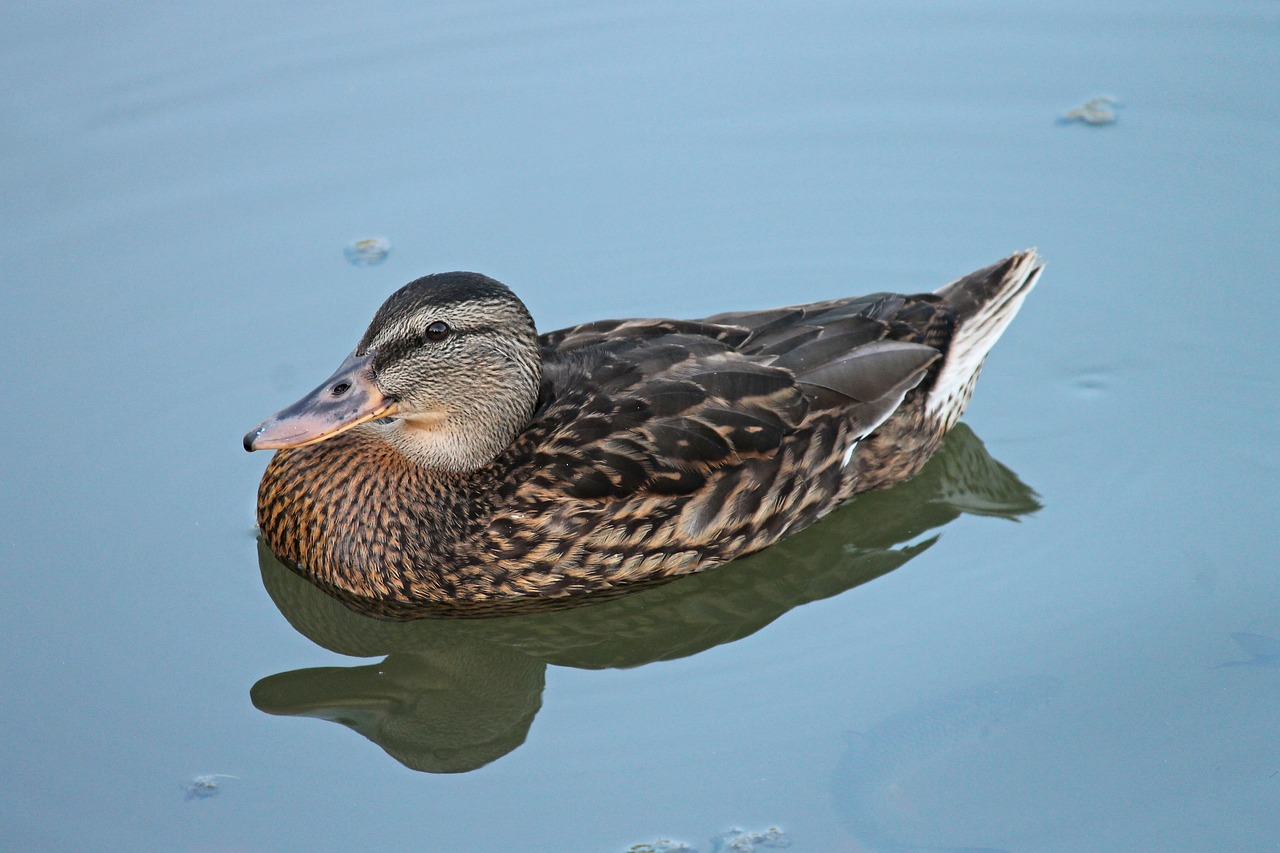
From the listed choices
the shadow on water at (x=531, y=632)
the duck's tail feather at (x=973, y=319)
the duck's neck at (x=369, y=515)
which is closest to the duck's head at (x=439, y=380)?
the duck's neck at (x=369, y=515)

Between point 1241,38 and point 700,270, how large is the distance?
4.28 meters

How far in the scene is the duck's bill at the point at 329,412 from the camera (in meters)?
6.34

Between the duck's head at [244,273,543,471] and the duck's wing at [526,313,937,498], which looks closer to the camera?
the duck's head at [244,273,543,471]

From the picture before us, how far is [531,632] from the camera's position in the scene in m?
6.74

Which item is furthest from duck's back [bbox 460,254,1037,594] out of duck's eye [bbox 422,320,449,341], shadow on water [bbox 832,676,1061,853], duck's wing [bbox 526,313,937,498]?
shadow on water [bbox 832,676,1061,853]

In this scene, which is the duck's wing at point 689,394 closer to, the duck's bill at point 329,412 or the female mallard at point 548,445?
the female mallard at point 548,445

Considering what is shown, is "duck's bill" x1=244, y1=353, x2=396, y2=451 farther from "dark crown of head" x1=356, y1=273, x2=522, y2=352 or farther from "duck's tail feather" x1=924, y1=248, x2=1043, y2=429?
"duck's tail feather" x1=924, y1=248, x2=1043, y2=429

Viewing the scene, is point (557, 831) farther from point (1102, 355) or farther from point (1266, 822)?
point (1102, 355)

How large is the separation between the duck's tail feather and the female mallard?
0.29m

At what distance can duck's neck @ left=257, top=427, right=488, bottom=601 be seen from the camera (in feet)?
22.0

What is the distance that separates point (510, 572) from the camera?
6676mm

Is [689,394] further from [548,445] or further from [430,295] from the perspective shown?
[430,295]

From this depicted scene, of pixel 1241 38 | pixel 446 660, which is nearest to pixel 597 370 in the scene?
pixel 446 660

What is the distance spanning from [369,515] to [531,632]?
897mm
